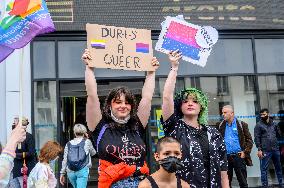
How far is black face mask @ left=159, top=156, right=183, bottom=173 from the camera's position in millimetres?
3654

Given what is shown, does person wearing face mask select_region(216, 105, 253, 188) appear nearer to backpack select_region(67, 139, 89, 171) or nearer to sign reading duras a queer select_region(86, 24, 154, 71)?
backpack select_region(67, 139, 89, 171)

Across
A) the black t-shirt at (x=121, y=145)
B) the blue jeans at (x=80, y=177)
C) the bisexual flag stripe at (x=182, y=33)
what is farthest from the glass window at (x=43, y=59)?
the black t-shirt at (x=121, y=145)

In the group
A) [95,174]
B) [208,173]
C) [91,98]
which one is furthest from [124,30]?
[95,174]

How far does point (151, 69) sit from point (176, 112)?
0.50 m

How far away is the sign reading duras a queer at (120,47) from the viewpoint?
441 centimetres

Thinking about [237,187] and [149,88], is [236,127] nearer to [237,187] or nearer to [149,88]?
[237,187]

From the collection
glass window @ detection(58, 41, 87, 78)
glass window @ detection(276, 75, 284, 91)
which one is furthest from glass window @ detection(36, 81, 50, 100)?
glass window @ detection(276, 75, 284, 91)

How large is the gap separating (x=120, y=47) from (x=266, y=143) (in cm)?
647

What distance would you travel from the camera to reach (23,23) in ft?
15.3

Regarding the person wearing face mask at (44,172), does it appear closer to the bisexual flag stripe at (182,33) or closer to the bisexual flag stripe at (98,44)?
the bisexual flag stripe at (98,44)

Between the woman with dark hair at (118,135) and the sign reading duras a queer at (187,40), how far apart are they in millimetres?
881

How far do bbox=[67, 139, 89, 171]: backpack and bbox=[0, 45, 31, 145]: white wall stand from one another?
1596mm

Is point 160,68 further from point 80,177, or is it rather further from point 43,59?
point 80,177

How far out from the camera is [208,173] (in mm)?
4223
